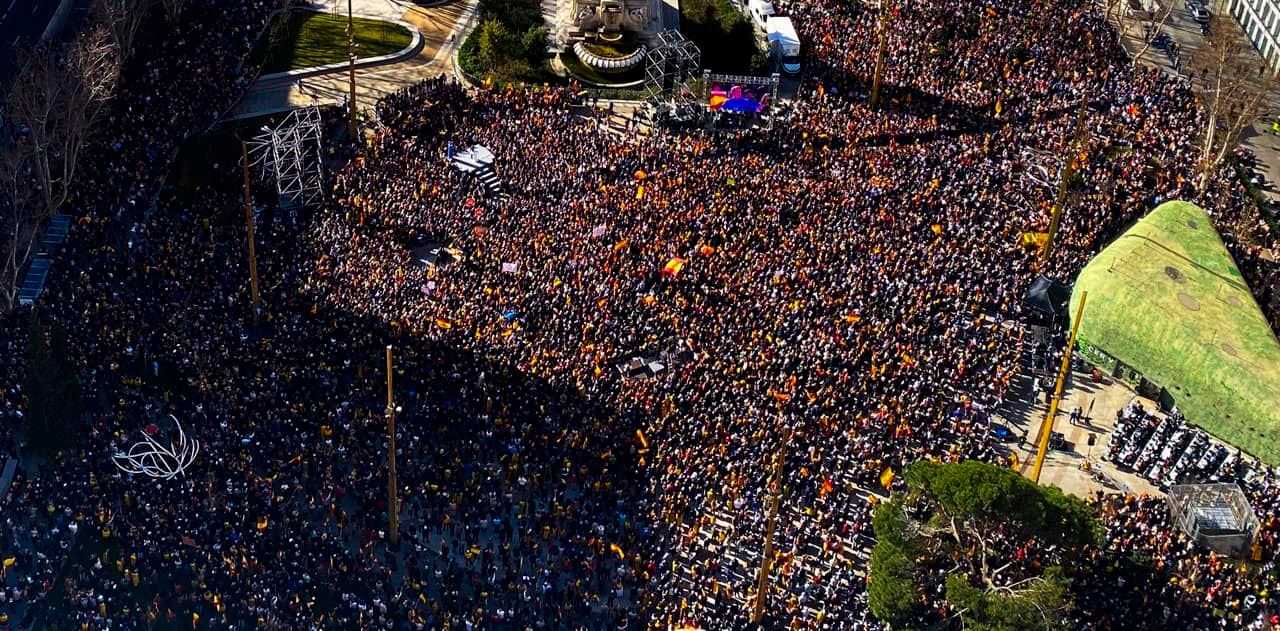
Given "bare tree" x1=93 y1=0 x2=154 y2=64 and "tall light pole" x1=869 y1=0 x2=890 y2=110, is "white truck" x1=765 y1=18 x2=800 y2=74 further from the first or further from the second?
"bare tree" x1=93 y1=0 x2=154 y2=64

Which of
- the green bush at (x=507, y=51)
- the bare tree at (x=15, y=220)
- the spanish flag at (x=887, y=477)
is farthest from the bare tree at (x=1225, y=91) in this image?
the bare tree at (x=15, y=220)

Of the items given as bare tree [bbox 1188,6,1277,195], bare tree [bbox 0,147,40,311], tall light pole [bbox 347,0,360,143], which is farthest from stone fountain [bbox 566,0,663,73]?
bare tree [bbox 0,147,40,311]

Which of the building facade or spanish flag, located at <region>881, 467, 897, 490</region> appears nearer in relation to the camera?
spanish flag, located at <region>881, 467, 897, 490</region>

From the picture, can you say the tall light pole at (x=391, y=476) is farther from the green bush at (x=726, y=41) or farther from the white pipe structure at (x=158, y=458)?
the green bush at (x=726, y=41)

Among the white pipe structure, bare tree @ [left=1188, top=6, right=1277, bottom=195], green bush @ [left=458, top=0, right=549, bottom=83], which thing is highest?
bare tree @ [left=1188, top=6, right=1277, bottom=195]

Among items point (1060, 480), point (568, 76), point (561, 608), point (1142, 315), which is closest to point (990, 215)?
point (1142, 315)

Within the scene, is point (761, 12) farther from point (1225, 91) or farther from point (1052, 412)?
point (1052, 412)

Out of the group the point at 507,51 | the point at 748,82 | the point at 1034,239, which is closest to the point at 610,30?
the point at 507,51
